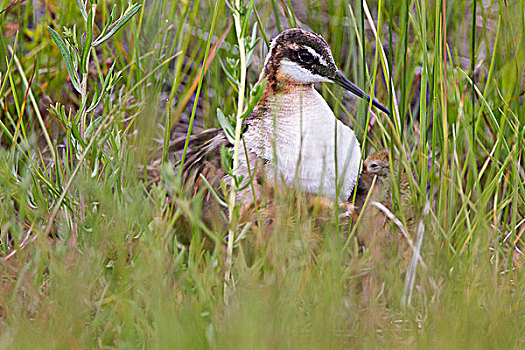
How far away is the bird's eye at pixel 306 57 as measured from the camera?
8.16 ft

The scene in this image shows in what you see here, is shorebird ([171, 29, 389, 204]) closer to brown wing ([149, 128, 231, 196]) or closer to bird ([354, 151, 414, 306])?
brown wing ([149, 128, 231, 196])

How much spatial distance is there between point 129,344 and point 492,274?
0.86 metres

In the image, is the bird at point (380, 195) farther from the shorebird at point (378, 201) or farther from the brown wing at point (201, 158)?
the brown wing at point (201, 158)

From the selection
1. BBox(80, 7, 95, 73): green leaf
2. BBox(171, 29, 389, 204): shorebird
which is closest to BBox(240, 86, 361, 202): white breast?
BBox(171, 29, 389, 204): shorebird

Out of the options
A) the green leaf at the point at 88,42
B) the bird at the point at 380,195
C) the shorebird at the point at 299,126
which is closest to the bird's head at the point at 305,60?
the shorebird at the point at 299,126

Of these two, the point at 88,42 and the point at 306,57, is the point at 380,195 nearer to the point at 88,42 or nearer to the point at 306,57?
the point at 306,57

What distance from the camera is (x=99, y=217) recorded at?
1.69 metres

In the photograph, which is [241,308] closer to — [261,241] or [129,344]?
[129,344]

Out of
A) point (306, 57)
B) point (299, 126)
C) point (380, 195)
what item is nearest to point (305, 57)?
point (306, 57)

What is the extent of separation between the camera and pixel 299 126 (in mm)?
2408

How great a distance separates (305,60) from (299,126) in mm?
259

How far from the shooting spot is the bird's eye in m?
2.49

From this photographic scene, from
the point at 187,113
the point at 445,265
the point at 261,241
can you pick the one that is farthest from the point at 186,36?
the point at 445,265

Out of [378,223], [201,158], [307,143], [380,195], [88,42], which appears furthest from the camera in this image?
[201,158]
